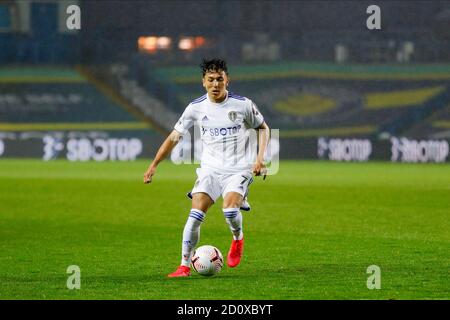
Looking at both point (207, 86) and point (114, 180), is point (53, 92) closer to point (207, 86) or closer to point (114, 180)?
point (114, 180)

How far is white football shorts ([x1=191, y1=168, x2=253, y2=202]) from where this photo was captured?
34.7 ft

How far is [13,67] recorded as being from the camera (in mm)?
48062

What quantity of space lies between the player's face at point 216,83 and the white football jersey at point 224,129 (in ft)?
0.55

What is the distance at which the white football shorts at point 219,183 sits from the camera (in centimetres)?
1056

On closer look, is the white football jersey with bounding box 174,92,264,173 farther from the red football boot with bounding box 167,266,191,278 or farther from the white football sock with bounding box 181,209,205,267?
the red football boot with bounding box 167,266,191,278

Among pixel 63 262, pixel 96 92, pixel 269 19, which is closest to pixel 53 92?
pixel 96 92

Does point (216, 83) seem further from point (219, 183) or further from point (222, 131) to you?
point (219, 183)

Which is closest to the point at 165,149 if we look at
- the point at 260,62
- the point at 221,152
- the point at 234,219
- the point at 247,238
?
the point at 221,152

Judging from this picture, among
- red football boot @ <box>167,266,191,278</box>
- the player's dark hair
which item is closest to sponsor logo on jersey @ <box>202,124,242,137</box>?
the player's dark hair

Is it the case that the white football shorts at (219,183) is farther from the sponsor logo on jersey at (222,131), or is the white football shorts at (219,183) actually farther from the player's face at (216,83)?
the player's face at (216,83)

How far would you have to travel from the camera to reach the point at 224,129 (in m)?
10.7

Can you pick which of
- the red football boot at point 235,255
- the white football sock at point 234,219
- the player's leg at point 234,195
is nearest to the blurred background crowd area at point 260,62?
the red football boot at point 235,255

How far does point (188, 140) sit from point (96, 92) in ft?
33.4
